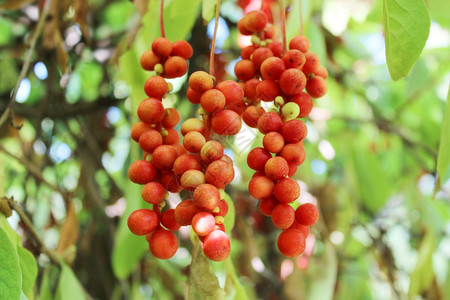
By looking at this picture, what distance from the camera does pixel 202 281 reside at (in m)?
0.44

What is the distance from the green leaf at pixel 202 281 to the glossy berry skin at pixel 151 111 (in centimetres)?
14

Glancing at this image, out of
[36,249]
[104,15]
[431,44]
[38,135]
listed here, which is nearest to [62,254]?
[36,249]

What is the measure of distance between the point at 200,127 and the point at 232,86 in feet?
0.16

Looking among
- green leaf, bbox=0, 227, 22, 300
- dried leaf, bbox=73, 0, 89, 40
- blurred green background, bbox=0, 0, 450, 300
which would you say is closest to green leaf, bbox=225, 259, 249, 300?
blurred green background, bbox=0, 0, 450, 300

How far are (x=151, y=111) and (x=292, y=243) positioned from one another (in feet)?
0.60

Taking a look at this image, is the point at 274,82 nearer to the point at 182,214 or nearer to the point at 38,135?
the point at 182,214

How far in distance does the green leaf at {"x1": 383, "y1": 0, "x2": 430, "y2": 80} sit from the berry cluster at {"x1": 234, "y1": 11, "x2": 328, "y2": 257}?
0.08 meters

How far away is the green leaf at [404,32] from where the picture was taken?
0.47 meters

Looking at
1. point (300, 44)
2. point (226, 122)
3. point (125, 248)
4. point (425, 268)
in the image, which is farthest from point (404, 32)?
point (425, 268)

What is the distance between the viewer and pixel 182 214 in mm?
407

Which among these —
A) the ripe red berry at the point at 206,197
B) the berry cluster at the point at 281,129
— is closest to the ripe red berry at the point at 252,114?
the berry cluster at the point at 281,129

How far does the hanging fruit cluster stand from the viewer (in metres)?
0.40

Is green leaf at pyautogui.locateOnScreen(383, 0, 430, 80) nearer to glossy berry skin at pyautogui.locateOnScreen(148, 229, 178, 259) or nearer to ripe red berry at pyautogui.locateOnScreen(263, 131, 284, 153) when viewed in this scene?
ripe red berry at pyautogui.locateOnScreen(263, 131, 284, 153)

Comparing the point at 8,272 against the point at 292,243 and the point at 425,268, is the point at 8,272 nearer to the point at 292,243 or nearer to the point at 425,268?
the point at 292,243
